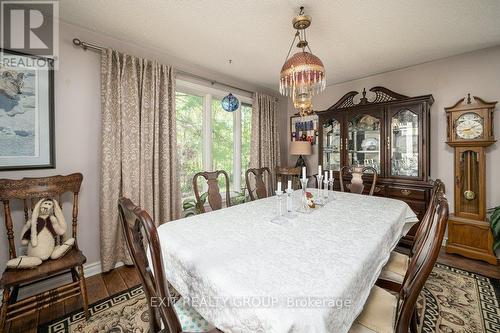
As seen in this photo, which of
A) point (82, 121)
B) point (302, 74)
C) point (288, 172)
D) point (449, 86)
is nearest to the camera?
point (302, 74)

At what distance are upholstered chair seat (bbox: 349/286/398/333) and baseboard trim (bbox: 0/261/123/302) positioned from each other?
7.81ft

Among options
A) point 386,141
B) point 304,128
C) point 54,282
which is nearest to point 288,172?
point 304,128

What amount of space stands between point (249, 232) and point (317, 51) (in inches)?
90.7

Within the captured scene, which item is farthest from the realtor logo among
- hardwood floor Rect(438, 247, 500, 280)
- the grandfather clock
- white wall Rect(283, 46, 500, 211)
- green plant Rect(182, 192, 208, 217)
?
hardwood floor Rect(438, 247, 500, 280)

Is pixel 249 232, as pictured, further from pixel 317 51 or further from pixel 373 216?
pixel 317 51

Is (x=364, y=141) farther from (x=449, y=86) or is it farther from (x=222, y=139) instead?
(x=222, y=139)

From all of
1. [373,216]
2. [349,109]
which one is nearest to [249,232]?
[373,216]

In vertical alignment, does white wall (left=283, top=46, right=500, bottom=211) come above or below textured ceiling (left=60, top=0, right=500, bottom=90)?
below

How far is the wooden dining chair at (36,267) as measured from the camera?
1.40m

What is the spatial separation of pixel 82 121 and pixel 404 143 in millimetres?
3764

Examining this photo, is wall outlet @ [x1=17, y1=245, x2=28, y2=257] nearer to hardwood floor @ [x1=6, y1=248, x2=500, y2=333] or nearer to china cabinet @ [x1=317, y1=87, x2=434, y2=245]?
hardwood floor @ [x1=6, y1=248, x2=500, y2=333]

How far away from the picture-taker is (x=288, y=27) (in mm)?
2031

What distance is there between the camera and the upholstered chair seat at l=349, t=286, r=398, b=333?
93cm

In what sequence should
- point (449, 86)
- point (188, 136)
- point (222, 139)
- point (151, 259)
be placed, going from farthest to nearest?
point (222, 139) → point (188, 136) → point (449, 86) → point (151, 259)
